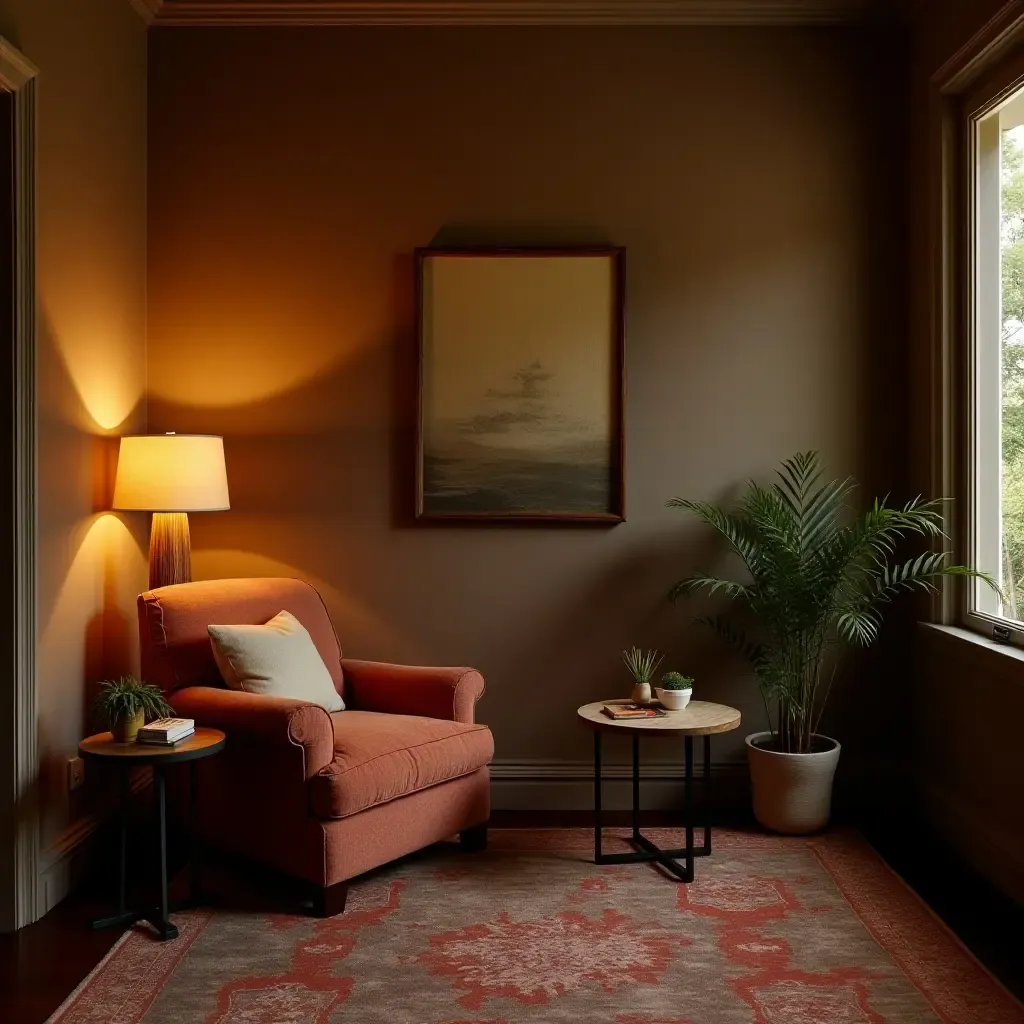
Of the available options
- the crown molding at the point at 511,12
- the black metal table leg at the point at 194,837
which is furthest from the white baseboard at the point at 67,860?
the crown molding at the point at 511,12

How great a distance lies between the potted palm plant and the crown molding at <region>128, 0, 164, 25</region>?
2.77 m

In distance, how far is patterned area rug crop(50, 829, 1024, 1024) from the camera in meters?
2.60

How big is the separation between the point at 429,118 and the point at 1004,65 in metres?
2.08

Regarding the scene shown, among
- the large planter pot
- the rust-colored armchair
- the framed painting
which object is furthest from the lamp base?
the large planter pot

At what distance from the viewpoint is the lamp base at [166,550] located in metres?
3.82

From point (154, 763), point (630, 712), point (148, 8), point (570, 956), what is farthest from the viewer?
point (148, 8)

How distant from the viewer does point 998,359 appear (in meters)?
3.74

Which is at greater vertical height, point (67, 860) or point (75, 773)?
point (75, 773)

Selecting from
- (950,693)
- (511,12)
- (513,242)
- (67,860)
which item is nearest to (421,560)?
(513,242)

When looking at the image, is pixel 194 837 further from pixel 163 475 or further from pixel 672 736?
pixel 672 736

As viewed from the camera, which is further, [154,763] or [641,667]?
[641,667]

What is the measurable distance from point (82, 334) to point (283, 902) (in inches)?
76.5

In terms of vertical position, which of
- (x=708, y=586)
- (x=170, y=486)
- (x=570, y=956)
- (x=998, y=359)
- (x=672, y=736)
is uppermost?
(x=998, y=359)

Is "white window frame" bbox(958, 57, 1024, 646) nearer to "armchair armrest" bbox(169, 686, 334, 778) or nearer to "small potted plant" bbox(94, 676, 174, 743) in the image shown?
"armchair armrest" bbox(169, 686, 334, 778)
